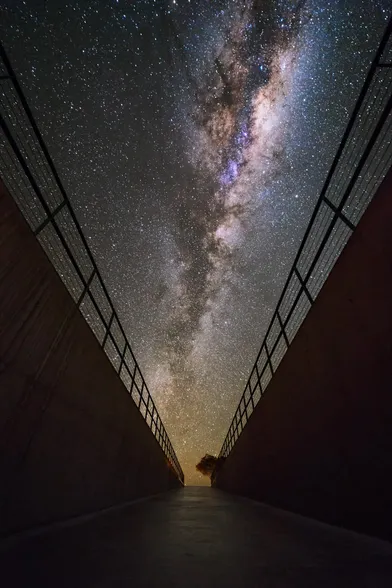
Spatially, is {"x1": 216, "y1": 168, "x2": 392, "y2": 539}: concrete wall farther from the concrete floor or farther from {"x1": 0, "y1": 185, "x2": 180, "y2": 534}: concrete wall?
{"x1": 0, "y1": 185, "x2": 180, "y2": 534}: concrete wall

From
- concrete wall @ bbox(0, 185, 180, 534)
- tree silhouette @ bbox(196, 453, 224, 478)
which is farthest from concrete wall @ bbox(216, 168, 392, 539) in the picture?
tree silhouette @ bbox(196, 453, 224, 478)

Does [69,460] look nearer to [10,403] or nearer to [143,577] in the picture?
[10,403]

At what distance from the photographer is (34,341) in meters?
3.39

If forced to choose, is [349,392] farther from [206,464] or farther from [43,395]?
[206,464]

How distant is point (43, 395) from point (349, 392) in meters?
3.30

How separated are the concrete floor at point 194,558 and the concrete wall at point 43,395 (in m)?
0.48

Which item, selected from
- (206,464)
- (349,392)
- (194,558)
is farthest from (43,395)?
(206,464)

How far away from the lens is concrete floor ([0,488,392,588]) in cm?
185

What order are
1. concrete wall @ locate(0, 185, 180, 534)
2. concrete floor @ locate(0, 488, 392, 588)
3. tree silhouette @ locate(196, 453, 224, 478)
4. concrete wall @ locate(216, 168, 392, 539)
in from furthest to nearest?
1. tree silhouette @ locate(196, 453, 224, 478)
2. concrete wall @ locate(0, 185, 180, 534)
3. concrete wall @ locate(216, 168, 392, 539)
4. concrete floor @ locate(0, 488, 392, 588)

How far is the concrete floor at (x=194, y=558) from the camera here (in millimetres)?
1850

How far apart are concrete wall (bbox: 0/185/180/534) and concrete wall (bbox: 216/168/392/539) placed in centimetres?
318

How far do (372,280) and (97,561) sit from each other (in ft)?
10.3

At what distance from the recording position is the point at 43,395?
3537 mm

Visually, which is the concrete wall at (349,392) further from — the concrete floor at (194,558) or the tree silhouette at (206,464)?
the tree silhouette at (206,464)
